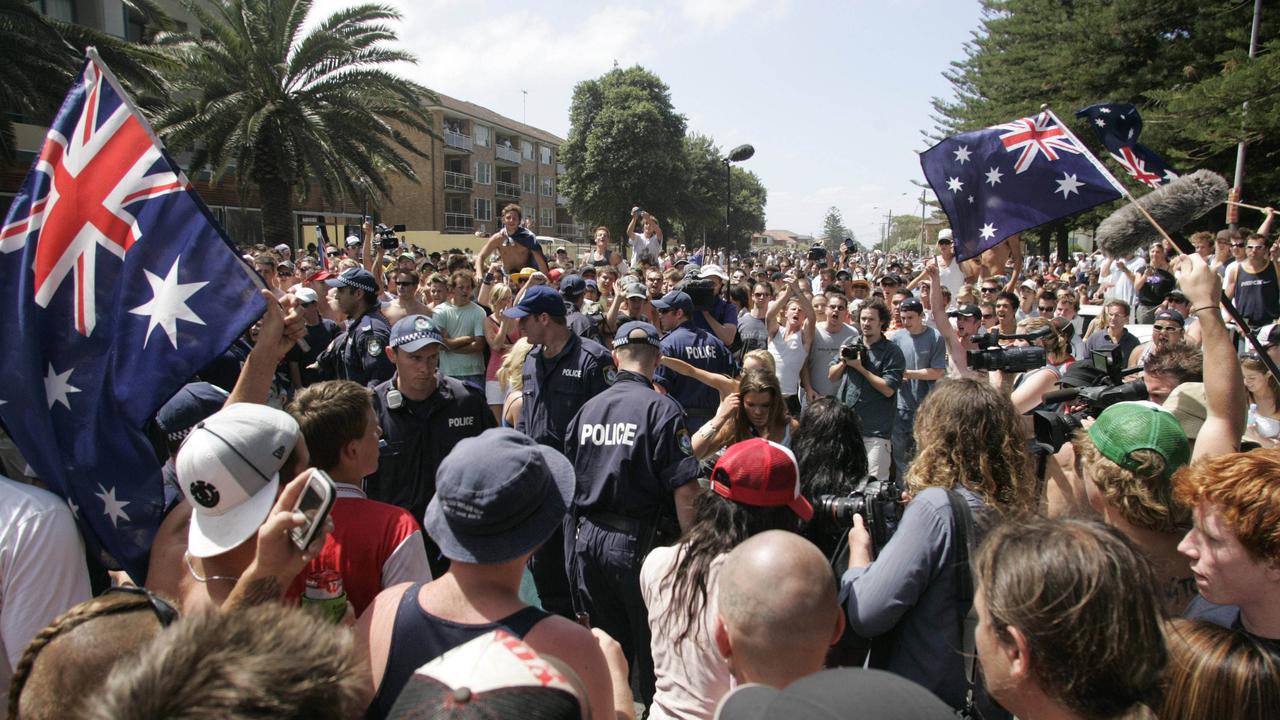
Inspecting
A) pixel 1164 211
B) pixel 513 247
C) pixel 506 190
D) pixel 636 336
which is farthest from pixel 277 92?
pixel 506 190

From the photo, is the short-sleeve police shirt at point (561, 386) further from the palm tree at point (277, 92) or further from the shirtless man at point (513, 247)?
the palm tree at point (277, 92)

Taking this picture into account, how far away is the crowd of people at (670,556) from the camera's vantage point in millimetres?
1333

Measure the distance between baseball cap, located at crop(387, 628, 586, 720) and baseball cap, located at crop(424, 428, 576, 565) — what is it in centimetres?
54

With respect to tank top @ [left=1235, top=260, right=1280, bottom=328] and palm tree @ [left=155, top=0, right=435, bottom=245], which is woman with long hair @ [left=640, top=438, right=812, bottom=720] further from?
palm tree @ [left=155, top=0, right=435, bottom=245]

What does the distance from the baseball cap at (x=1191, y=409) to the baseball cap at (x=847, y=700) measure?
117 inches

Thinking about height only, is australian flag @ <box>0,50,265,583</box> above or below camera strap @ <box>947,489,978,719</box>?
above

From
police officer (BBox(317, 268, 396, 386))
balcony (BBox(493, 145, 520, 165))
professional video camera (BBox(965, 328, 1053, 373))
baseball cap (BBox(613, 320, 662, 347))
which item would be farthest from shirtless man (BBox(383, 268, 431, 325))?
balcony (BBox(493, 145, 520, 165))

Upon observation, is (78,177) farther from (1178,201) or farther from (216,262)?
(1178,201)

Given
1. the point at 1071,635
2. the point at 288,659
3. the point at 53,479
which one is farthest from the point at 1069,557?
the point at 53,479

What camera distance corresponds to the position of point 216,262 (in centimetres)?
288

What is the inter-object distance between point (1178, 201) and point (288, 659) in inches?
176

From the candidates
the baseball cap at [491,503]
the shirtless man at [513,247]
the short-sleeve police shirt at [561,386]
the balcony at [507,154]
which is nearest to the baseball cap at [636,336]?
the short-sleeve police shirt at [561,386]

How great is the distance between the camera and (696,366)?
5805 mm

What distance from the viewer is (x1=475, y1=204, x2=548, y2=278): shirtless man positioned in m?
8.50
